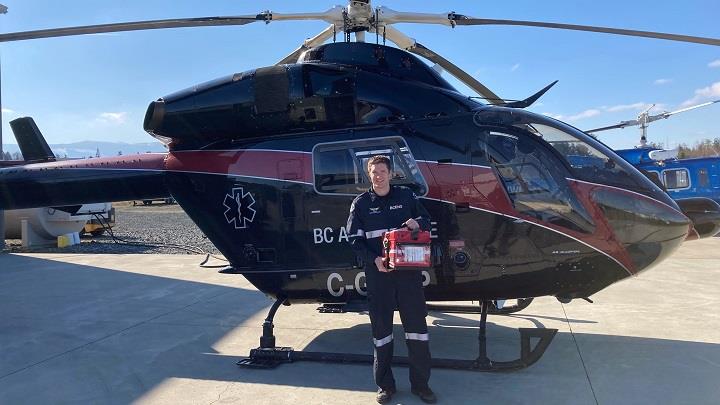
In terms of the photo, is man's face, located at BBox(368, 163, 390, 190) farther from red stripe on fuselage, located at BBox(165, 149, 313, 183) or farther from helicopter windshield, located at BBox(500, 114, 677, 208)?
helicopter windshield, located at BBox(500, 114, 677, 208)

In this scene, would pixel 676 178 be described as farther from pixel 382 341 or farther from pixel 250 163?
pixel 382 341

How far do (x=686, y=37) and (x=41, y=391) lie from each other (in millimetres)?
7073

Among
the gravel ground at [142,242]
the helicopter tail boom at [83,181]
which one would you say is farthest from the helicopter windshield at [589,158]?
the gravel ground at [142,242]

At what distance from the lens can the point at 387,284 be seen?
425 cm

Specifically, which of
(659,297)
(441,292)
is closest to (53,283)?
(441,292)

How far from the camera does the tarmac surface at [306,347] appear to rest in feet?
14.9

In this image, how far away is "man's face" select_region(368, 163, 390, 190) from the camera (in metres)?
4.22

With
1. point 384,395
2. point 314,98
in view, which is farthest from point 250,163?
point 384,395

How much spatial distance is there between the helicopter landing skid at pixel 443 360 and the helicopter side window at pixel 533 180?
1.17m

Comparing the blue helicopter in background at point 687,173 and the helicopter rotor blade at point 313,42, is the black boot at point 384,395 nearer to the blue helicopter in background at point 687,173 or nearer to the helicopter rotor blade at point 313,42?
the helicopter rotor blade at point 313,42

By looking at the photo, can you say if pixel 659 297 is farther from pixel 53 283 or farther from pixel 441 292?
pixel 53 283

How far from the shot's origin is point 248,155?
223 inches

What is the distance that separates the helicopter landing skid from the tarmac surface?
3.7 inches

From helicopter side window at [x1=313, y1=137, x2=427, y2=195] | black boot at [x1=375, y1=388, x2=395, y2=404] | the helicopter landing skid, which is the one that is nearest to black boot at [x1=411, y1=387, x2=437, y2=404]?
black boot at [x1=375, y1=388, x2=395, y2=404]
